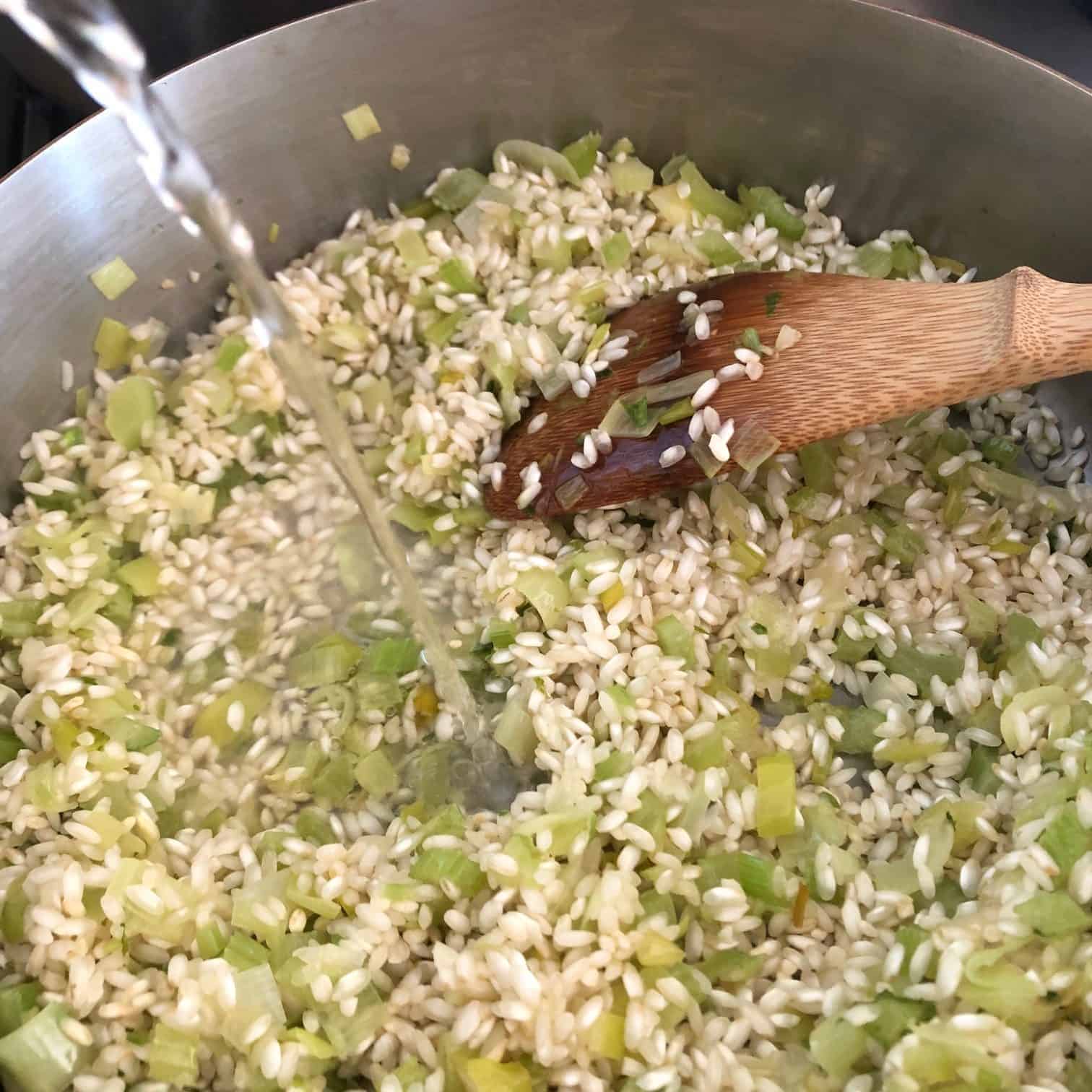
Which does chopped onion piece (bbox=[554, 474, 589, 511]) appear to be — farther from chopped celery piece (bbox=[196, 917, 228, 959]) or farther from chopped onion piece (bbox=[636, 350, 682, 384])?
chopped celery piece (bbox=[196, 917, 228, 959])

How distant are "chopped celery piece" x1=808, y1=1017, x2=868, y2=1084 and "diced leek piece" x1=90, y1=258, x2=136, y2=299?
1.57m

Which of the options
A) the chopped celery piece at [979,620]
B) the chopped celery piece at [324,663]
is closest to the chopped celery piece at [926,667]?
the chopped celery piece at [979,620]

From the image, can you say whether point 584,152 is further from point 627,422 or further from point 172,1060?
point 172,1060

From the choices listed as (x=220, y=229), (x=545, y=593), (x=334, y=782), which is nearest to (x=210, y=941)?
(x=334, y=782)

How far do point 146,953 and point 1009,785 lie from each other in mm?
1247

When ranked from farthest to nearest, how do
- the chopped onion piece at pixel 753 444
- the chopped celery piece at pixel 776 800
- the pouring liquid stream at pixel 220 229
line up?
the chopped onion piece at pixel 753 444, the chopped celery piece at pixel 776 800, the pouring liquid stream at pixel 220 229

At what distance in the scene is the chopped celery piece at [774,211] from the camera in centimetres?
182

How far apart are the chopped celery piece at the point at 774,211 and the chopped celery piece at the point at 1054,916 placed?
120 cm

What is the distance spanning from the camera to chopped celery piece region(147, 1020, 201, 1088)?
1.23 metres

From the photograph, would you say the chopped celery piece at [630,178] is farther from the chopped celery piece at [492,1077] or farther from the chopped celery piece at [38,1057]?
the chopped celery piece at [38,1057]

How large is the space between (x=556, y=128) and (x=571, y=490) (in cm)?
72

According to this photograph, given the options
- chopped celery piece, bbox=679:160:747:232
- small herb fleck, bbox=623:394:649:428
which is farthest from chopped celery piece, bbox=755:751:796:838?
chopped celery piece, bbox=679:160:747:232

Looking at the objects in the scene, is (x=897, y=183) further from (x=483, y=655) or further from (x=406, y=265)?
(x=483, y=655)

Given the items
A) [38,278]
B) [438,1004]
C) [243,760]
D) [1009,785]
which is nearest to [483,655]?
[243,760]
